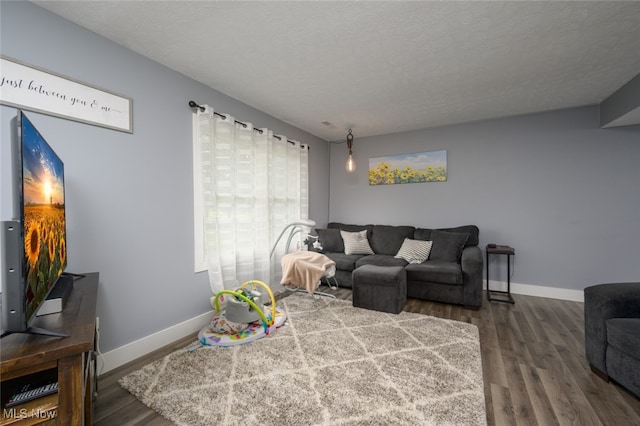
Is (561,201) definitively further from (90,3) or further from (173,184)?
(90,3)

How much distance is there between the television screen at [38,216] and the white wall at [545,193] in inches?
165

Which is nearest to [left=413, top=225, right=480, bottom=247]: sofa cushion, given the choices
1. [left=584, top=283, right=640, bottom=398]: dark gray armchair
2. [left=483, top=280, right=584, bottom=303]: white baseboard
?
[left=483, top=280, right=584, bottom=303]: white baseboard

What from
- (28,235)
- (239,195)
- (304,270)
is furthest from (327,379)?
(239,195)

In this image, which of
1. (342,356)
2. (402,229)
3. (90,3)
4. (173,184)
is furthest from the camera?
(402,229)

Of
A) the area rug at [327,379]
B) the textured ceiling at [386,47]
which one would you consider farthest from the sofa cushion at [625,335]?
the textured ceiling at [386,47]

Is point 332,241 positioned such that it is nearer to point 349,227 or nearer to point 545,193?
point 349,227

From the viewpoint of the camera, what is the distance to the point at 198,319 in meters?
2.68

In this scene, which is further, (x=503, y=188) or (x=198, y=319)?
(x=503, y=188)

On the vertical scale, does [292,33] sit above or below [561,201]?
above

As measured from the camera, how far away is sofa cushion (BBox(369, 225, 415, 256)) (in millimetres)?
4207

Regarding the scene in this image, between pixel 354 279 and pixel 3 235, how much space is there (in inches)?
112

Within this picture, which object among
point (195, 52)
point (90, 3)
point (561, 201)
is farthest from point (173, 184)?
point (561, 201)

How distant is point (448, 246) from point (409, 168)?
1.46m

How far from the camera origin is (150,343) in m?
2.27
